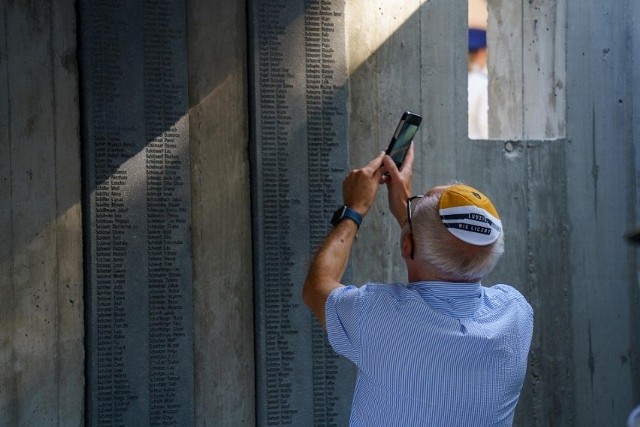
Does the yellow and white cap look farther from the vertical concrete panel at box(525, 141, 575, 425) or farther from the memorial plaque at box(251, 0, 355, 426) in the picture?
the vertical concrete panel at box(525, 141, 575, 425)

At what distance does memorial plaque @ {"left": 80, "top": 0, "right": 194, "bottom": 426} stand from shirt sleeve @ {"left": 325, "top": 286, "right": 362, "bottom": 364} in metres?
1.87

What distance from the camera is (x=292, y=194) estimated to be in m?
4.69

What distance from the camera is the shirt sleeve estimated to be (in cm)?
271

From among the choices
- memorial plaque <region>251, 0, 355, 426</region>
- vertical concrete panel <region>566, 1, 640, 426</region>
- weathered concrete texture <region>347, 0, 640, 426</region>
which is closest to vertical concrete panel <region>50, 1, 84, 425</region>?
memorial plaque <region>251, 0, 355, 426</region>

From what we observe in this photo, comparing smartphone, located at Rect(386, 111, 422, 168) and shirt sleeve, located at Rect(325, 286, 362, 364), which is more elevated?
smartphone, located at Rect(386, 111, 422, 168)

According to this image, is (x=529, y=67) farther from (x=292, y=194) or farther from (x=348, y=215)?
→ (x=348, y=215)

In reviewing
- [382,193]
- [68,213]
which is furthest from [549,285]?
[68,213]

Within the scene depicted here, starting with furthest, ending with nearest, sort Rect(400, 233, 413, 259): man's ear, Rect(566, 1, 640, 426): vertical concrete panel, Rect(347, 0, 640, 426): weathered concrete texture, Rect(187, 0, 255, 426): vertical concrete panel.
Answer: Rect(566, 1, 640, 426): vertical concrete panel → Rect(347, 0, 640, 426): weathered concrete texture → Rect(187, 0, 255, 426): vertical concrete panel → Rect(400, 233, 413, 259): man's ear

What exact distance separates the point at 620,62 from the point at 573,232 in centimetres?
90

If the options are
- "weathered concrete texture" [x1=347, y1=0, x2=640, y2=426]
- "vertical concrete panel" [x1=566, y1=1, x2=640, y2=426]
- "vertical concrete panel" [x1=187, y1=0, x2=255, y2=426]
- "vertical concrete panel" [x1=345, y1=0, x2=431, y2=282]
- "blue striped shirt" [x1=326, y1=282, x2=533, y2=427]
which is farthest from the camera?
"vertical concrete panel" [x1=566, y1=1, x2=640, y2=426]

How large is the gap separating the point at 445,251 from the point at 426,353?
0.86 ft

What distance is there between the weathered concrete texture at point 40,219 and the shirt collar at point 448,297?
2.14m

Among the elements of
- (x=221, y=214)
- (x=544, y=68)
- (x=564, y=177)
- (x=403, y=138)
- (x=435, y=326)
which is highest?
(x=544, y=68)

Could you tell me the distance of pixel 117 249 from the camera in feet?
14.5
